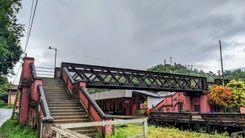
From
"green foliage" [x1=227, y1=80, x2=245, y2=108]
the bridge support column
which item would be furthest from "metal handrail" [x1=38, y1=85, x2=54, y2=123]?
"green foliage" [x1=227, y1=80, x2=245, y2=108]

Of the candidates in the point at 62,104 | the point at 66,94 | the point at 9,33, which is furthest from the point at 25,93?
the point at 9,33

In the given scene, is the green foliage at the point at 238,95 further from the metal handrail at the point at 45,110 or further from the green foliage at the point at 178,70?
the green foliage at the point at 178,70

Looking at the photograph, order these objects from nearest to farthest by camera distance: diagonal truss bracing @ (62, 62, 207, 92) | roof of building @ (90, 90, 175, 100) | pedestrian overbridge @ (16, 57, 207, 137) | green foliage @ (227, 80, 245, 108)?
pedestrian overbridge @ (16, 57, 207, 137) < diagonal truss bracing @ (62, 62, 207, 92) < green foliage @ (227, 80, 245, 108) < roof of building @ (90, 90, 175, 100)

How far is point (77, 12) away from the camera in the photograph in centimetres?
2038

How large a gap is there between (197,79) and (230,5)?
35.9 feet

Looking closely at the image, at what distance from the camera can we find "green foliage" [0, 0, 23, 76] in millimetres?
18350

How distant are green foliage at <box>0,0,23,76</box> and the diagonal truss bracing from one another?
5819 millimetres

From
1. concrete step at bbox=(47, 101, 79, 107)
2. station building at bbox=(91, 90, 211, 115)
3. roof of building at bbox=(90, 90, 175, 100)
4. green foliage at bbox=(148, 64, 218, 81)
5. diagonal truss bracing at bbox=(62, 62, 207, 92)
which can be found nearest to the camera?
concrete step at bbox=(47, 101, 79, 107)

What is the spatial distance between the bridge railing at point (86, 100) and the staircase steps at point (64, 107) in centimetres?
28

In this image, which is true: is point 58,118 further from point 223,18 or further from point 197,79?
point 223,18

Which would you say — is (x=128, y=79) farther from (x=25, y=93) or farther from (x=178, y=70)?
(x=178, y=70)

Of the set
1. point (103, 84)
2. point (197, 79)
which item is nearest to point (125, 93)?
point (197, 79)

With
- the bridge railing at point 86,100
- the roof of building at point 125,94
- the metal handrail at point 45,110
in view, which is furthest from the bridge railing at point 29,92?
the roof of building at point 125,94

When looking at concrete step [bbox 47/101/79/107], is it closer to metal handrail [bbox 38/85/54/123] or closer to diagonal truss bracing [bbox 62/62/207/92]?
metal handrail [bbox 38/85/54/123]
